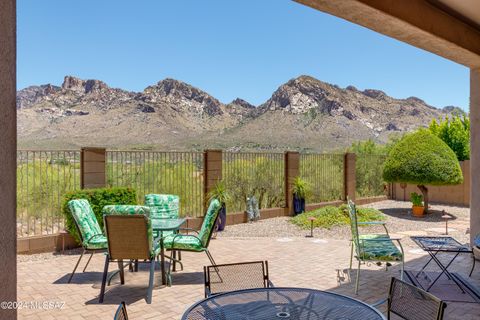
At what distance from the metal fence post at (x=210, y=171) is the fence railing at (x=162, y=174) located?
121 mm

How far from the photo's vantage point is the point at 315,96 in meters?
48.3

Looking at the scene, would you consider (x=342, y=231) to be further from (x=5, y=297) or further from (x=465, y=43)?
(x=5, y=297)

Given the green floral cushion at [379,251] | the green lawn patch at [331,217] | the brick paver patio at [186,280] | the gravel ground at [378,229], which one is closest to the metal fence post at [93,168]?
the gravel ground at [378,229]

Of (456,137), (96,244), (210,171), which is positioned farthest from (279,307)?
(456,137)

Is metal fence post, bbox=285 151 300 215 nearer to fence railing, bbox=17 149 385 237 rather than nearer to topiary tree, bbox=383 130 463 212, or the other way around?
fence railing, bbox=17 149 385 237

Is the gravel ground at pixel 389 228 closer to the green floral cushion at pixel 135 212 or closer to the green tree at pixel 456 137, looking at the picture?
the green floral cushion at pixel 135 212

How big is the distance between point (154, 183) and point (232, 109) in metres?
39.9

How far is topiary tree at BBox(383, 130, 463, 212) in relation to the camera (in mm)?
10852

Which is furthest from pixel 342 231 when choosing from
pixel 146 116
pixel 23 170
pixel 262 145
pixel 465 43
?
pixel 146 116

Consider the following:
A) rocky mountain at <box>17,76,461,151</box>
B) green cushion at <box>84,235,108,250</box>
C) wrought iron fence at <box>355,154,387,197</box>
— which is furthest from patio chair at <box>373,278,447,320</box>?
rocky mountain at <box>17,76,461,151</box>

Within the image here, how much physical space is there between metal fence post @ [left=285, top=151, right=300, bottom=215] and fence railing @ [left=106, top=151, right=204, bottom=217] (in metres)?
2.83

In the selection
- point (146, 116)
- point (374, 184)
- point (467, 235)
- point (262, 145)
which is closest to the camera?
point (467, 235)

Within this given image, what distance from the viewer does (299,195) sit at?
10.7 m

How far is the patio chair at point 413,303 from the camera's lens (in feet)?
6.15
